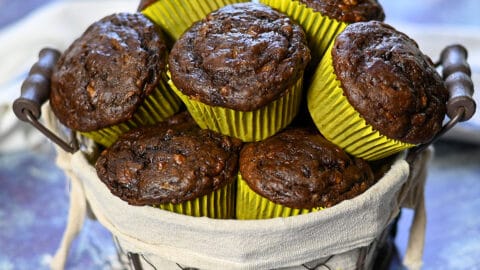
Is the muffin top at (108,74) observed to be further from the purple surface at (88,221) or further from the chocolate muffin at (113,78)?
the purple surface at (88,221)

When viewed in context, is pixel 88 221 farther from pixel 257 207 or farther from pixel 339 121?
pixel 339 121

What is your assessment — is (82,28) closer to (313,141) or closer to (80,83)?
(80,83)

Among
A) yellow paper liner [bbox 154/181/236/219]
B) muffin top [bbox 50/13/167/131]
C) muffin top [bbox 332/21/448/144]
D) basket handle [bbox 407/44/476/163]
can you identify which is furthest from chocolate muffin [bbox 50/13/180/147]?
basket handle [bbox 407/44/476/163]

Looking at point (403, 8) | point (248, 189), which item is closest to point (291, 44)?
point (248, 189)

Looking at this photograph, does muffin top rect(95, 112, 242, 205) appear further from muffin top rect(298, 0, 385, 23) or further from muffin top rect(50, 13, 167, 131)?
muffin top rect(298, 0, 385, 23)

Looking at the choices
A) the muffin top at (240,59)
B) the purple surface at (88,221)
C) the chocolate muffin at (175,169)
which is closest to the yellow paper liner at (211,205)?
the chocolate muffin at (175,169)

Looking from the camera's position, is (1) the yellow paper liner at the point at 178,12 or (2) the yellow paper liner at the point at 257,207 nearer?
(2) the yellow paper liner at the point at 257,207
